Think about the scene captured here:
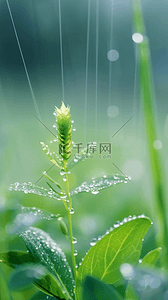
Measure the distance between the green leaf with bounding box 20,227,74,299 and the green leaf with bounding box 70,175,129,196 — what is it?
2.0 inches

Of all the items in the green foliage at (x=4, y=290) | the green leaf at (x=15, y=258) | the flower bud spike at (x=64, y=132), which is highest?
the flower bud spike at (x=64, y=132)

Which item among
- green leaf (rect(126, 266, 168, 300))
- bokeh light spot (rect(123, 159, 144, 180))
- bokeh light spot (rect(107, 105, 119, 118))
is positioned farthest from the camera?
bokeh light spot (rect(107, 105, 119, 118))

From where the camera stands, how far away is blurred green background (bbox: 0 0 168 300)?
0.59m

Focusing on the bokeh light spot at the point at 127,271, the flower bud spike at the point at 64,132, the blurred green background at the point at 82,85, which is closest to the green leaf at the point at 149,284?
the bokeh light spot at the point at 127,271

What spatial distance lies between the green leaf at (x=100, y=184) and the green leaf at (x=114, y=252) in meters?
0.04

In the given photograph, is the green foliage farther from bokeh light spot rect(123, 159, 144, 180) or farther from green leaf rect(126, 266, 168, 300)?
bokeh light spot rect(123, 159, 144, 180)

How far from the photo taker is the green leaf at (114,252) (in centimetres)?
18

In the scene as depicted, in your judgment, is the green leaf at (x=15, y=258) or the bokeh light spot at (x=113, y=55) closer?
the green leaf at (x=15, y=258)

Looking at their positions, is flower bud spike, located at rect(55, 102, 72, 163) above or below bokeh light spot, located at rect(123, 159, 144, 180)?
below

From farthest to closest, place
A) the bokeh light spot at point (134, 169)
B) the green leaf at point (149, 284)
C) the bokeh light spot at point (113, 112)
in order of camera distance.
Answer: the bokeh light spot at point (113, 112), the bokeh light spot at point (134, 169), the green leaf at point (149, 284)

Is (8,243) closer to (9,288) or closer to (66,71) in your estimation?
(9,288)

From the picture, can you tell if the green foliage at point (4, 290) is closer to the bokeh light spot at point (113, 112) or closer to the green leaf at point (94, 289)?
the green leaf at point (94, 289)

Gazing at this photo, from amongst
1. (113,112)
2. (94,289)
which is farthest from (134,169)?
(94,289)

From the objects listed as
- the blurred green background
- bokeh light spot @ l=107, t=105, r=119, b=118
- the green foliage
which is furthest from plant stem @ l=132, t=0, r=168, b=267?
bokeh light spot @ l=107, t=105, r=119, b=118
